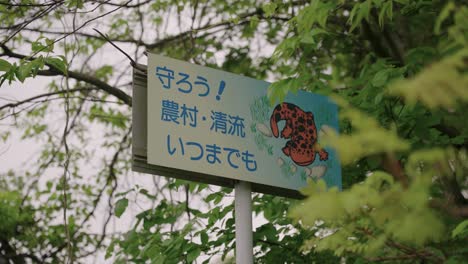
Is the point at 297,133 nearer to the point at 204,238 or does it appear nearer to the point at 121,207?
the point at 204,238

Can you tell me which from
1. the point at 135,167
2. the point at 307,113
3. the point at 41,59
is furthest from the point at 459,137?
the point at 41,59

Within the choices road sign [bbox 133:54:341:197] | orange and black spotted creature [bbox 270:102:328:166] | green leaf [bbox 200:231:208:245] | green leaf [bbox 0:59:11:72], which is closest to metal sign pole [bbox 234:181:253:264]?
road sign [bbox 133:54:341:197]

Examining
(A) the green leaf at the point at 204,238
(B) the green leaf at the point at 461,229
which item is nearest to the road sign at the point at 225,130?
(B) the green leaf at the point at 461,229

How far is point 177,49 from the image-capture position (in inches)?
265

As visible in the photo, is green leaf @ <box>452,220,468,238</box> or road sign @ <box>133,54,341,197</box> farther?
road sign @ <box>133,54,341,197</box>

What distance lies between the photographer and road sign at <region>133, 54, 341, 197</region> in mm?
3000

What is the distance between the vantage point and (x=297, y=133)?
11.3ft

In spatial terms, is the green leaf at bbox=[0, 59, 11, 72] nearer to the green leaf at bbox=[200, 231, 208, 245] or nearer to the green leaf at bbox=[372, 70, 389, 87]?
the green leaf at bbox=[200, 231, 208, 245]

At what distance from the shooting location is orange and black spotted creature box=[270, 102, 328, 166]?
3.39 metres

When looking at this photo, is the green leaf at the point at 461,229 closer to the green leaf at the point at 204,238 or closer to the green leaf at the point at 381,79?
the green leaf at the point at 381,79

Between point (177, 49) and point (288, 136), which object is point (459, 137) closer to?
point (288, 136)

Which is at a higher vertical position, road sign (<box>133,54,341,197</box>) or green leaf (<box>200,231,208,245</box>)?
road sign (<box>133,54,341,197</box>)

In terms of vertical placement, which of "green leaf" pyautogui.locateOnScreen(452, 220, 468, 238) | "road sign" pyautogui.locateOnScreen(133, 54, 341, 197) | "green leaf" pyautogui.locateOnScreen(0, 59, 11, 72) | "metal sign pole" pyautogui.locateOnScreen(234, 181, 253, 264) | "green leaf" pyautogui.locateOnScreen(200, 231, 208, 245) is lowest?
"green leaf" pyautogui.locateOnScreen(452, 220, 468, 238)

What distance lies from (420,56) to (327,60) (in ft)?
7.51
